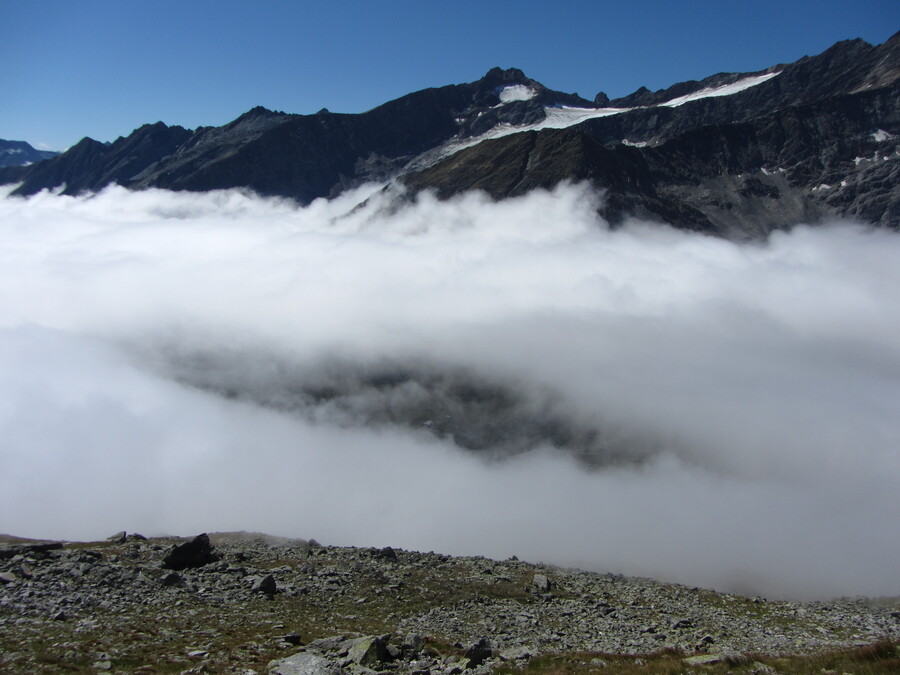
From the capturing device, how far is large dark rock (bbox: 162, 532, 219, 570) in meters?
44.4

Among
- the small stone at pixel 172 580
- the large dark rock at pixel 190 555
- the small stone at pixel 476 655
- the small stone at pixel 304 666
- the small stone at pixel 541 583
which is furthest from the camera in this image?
the small stone at pixel 541 583

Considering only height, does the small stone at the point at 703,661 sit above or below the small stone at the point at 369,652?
above

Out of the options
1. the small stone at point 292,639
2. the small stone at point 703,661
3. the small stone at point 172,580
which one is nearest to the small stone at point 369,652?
the small stone at point 292,639

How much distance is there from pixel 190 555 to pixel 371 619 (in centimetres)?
1651

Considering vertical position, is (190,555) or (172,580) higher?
(172,580)

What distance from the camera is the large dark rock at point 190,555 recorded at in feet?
146

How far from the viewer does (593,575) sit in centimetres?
6281

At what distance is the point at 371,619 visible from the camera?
38156 millimetres

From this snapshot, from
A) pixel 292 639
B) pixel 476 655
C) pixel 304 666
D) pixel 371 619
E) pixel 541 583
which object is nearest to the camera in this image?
pixel 304 666

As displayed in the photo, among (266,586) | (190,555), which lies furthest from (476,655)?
(190,555)

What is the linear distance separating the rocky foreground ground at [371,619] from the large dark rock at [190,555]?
110mm

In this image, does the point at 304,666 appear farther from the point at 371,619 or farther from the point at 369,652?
the point at 371,619

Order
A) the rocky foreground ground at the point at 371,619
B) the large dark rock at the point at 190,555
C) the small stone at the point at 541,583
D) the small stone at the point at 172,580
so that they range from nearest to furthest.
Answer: the rocky foreground ground at the point at 371,619, the small stone at the point at 172,580, the large dark rock at the point at 190,555, the small stone at the point at 541,583

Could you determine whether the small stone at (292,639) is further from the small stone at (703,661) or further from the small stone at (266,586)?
the small stone at (703,661)
